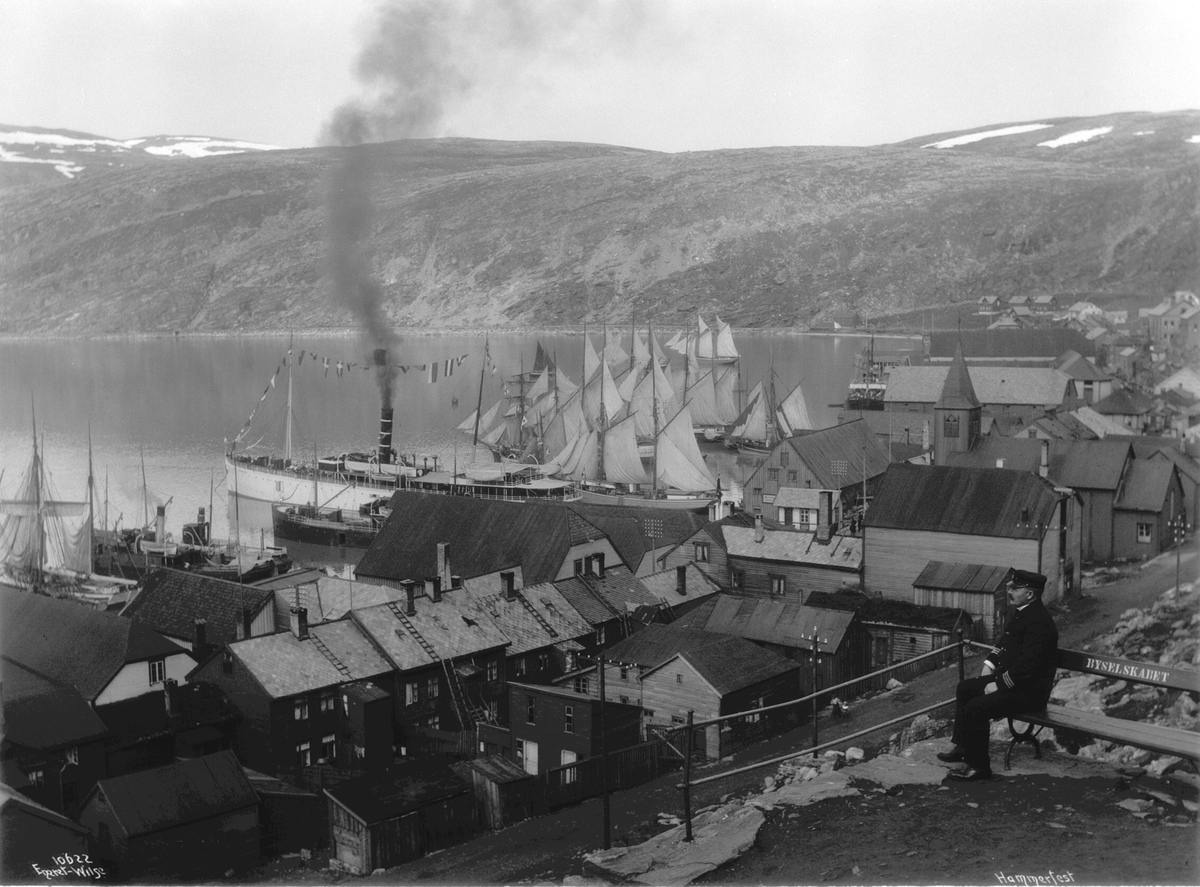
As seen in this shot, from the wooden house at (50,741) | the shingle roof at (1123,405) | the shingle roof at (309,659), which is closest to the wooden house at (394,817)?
the shingle roof at (309,659)

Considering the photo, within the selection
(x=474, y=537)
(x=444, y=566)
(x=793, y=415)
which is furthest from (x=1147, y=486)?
(x=793, y=415)

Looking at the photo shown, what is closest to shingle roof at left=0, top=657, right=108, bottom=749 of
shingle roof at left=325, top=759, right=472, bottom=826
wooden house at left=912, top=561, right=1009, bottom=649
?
shingle roof at left=325, top=759, right=472, bottom=826

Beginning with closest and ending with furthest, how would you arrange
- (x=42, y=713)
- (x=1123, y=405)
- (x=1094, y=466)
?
1. (x=42, y=713)
2. (x=1094, y=466)
3. (x=1123, y=405)

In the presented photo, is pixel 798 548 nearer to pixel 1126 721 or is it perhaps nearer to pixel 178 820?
pixel 178 820

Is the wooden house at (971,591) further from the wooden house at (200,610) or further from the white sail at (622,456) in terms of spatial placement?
the white sail at (622,456)

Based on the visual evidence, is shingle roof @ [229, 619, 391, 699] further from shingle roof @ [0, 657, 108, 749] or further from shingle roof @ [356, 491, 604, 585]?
shingle roof @ [356, 491, 604, 585]
